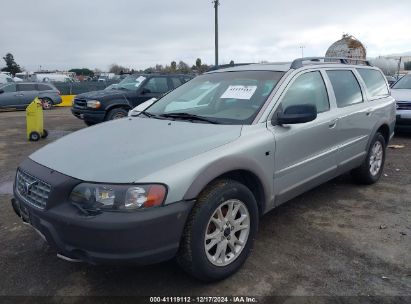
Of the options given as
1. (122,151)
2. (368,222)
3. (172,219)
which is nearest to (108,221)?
(172,219)

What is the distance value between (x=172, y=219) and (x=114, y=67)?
310ft

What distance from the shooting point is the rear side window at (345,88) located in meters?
4.50

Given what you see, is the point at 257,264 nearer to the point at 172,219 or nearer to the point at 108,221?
the point at 172,219

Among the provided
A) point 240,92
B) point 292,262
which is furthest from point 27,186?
point 292,262

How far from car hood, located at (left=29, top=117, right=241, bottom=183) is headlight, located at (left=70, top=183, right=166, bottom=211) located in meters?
0.05

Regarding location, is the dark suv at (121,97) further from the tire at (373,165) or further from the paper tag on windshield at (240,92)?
the paper tag on windshield at (240,92)

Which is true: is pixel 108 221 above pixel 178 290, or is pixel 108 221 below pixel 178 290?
above

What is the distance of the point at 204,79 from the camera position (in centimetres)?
450

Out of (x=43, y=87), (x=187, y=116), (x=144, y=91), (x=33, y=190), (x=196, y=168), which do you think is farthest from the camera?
(x=43, y=87)

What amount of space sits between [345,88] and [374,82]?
1.08m

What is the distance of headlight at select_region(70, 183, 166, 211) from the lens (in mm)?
2490

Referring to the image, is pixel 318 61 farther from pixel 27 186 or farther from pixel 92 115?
pixel 92 115

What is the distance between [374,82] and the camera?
18.1ft

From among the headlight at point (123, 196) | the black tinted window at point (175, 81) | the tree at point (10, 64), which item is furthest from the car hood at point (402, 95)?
the tree at point (10, 64)
